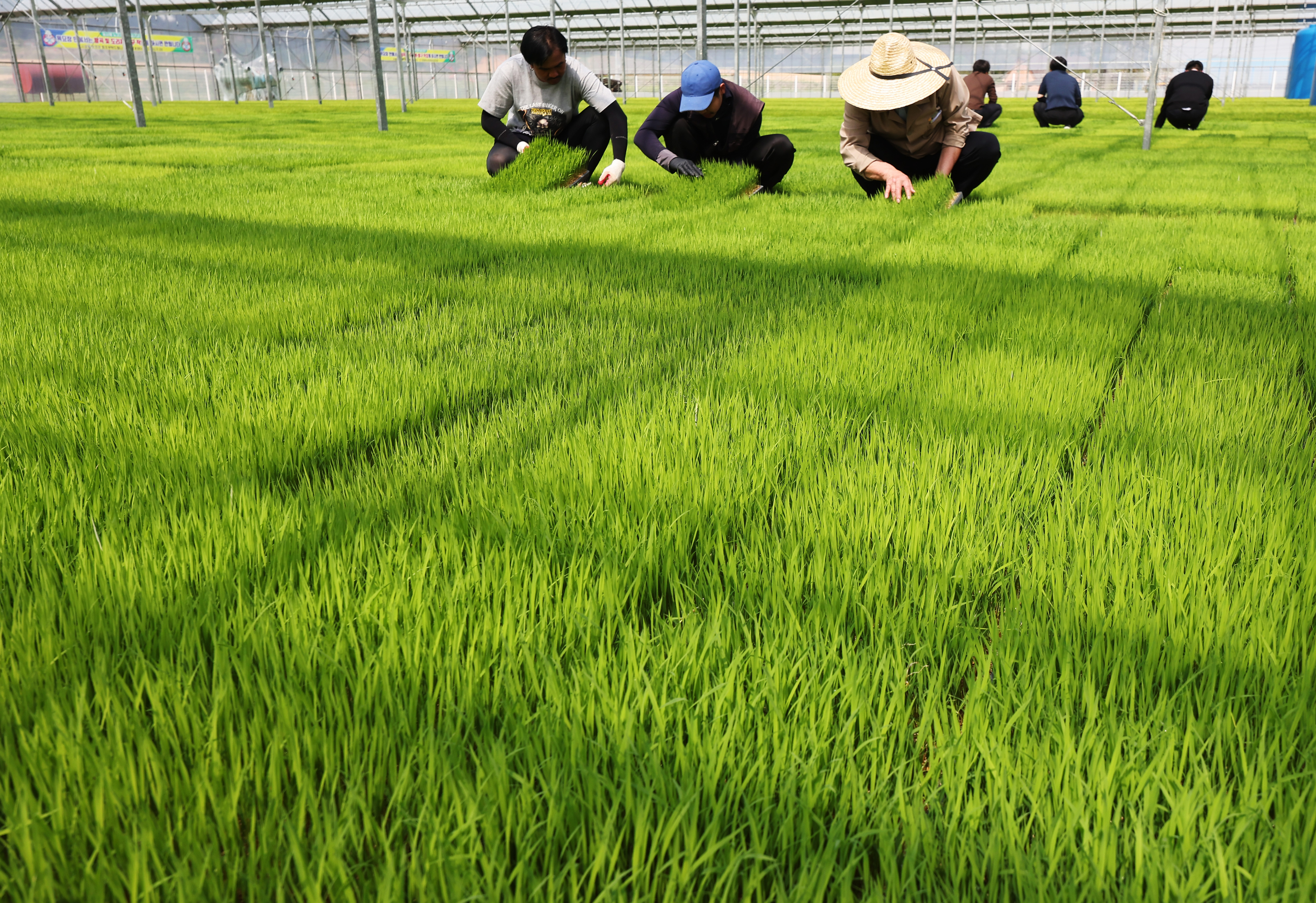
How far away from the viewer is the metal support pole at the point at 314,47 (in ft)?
102

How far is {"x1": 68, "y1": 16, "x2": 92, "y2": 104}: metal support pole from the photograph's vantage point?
1313 inches

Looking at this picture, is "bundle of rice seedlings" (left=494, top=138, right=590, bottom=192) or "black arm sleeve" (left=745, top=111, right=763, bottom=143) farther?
"black arm sleeve" (left=745, top=111, right=763, bottom=143)

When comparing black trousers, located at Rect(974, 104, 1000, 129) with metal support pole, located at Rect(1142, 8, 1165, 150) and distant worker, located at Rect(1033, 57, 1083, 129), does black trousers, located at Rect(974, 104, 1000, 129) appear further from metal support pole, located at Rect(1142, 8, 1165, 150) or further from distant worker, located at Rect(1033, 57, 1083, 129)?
metal support pole, located at Rect(1142, 8, 1165, 150)

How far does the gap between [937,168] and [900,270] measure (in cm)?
250

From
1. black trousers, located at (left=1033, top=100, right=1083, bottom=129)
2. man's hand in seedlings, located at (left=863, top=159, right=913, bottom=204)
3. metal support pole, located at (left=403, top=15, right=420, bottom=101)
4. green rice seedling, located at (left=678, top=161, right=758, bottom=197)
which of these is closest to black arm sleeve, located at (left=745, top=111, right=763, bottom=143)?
green rice seedling, located at (left=678, top=161, right=758, bottom=197)

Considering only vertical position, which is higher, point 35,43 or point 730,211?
point 35,43

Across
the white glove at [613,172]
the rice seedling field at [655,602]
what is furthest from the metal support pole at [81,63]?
the rice seedling field at [655,602]

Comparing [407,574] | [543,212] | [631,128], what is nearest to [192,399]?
[407,574]

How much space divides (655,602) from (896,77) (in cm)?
447

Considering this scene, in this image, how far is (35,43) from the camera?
34.1m

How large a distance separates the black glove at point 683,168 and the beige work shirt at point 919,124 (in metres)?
0.94

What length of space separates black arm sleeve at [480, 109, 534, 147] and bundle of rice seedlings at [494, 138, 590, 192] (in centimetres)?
46

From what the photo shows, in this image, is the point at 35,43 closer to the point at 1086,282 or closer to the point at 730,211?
the point at 730,211

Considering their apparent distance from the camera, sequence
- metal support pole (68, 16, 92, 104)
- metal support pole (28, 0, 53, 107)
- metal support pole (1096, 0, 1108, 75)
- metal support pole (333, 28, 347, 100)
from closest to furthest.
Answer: metal support pole (28, 0, 53, 107) < metal support pole (1096, 0, 1108, 75) < metal support pole (68, 16, 92, 104) < metal support pole (333, 28, 347, 100)
